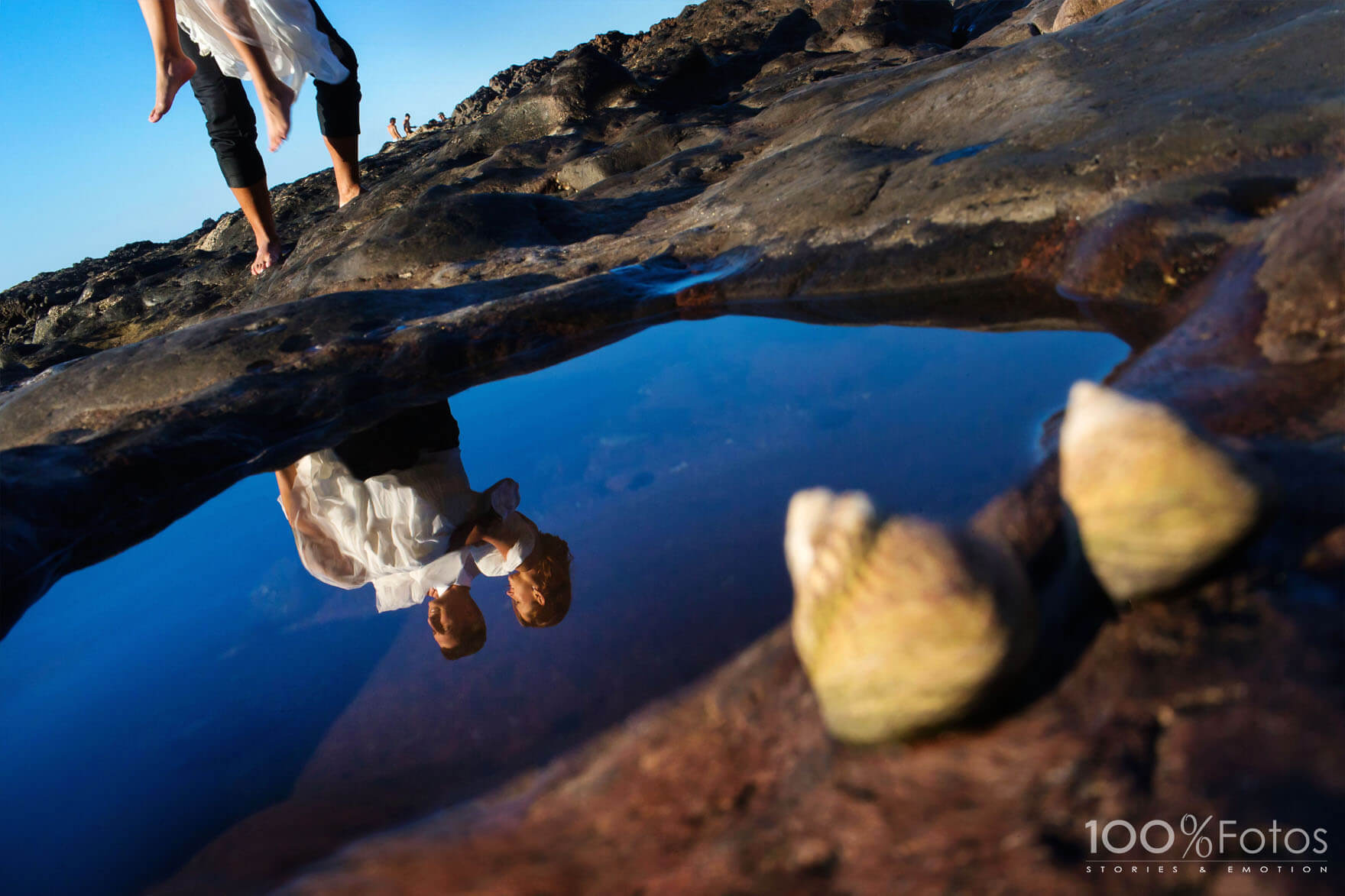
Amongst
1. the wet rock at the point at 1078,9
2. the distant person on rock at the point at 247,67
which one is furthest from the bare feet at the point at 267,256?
the wet rock at the point at 1078,9

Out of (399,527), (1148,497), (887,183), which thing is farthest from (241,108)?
(1148,497)

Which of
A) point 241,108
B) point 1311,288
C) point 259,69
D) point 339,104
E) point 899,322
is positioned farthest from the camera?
point 339,104

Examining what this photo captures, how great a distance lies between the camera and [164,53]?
179 inches

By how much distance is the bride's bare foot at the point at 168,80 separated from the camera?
4559 mm

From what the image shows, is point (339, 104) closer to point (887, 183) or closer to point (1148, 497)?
point (887, 183)

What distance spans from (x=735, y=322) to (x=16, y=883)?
10.4 ft

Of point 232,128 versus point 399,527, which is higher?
point 232,128

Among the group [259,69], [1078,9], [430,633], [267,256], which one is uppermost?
[259,69]

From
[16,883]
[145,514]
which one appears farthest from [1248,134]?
[145,514]

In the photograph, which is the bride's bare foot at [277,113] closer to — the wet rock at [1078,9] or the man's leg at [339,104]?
the man's leg at [339,104]

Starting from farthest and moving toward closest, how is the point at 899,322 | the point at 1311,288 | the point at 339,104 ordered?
the point at 339,104 → the point at 899,322 → the point at 1311,288

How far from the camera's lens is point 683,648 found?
1784 mm

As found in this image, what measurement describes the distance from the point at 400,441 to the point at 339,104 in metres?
3.99

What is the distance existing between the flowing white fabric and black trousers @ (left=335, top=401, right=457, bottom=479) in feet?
10.1
